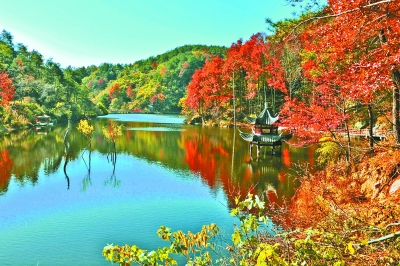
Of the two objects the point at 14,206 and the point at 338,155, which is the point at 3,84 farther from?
the point at 338,155

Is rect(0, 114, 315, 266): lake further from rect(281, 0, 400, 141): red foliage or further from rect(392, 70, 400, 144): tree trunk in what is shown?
rect(392, 70, 400, 144): tree trunk

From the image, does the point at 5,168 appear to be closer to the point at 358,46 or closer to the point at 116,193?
the point at 116,193

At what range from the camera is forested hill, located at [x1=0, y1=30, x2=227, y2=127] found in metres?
46.4

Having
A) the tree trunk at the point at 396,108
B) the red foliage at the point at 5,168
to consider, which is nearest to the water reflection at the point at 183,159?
the red foliage at the point at 5,168

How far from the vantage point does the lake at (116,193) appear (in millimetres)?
9930

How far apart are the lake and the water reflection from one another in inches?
2.4

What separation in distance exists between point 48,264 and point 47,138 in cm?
2786

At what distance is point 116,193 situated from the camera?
1497 centimetres

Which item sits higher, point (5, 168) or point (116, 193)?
point (5, 168)

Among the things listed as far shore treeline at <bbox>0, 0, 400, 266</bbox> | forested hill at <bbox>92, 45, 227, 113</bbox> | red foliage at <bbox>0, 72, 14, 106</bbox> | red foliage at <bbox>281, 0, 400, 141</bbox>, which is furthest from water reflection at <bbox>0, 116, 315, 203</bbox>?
forested hill at <bbox>92, 45, 227, 113</bbox>

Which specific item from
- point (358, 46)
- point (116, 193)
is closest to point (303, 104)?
point (358, 46)

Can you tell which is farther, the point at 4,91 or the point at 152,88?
the point at 152,88

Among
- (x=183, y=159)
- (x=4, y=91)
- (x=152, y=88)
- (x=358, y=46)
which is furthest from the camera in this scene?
(x=152, y=88)

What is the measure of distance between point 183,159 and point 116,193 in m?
8.46
